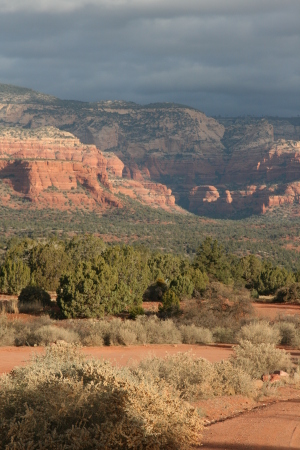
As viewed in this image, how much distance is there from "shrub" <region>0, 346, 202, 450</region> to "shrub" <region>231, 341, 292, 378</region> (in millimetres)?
5710

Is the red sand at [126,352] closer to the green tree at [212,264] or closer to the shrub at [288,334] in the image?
the shrub at [288,334]

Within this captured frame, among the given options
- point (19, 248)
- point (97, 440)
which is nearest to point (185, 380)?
point (97, 440)

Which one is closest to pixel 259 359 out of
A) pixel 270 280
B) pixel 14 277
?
pixel 14 277

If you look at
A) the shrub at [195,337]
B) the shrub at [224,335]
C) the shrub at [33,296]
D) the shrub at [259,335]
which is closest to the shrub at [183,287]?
the shrub at [33,296]

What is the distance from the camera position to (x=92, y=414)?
817 cm

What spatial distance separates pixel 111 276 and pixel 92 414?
2145 cm

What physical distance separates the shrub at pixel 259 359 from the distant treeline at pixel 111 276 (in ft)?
43.3

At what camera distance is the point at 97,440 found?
771 centimetres

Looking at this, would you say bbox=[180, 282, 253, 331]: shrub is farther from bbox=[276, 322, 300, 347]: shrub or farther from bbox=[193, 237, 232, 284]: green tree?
bbox=[193, 237, 232, 284]: green tree

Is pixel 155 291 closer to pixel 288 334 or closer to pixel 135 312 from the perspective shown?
pixel 135 312

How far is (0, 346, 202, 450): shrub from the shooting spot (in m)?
7.70

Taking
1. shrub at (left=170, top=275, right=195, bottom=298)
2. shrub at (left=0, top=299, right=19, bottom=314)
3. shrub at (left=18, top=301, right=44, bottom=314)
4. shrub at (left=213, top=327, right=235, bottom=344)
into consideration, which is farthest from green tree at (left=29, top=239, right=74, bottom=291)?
shrub at (left=213, top=327, right=235, bottom=344)

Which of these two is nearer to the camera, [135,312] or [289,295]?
[135,312]

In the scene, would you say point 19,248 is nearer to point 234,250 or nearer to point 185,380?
point 185,380
